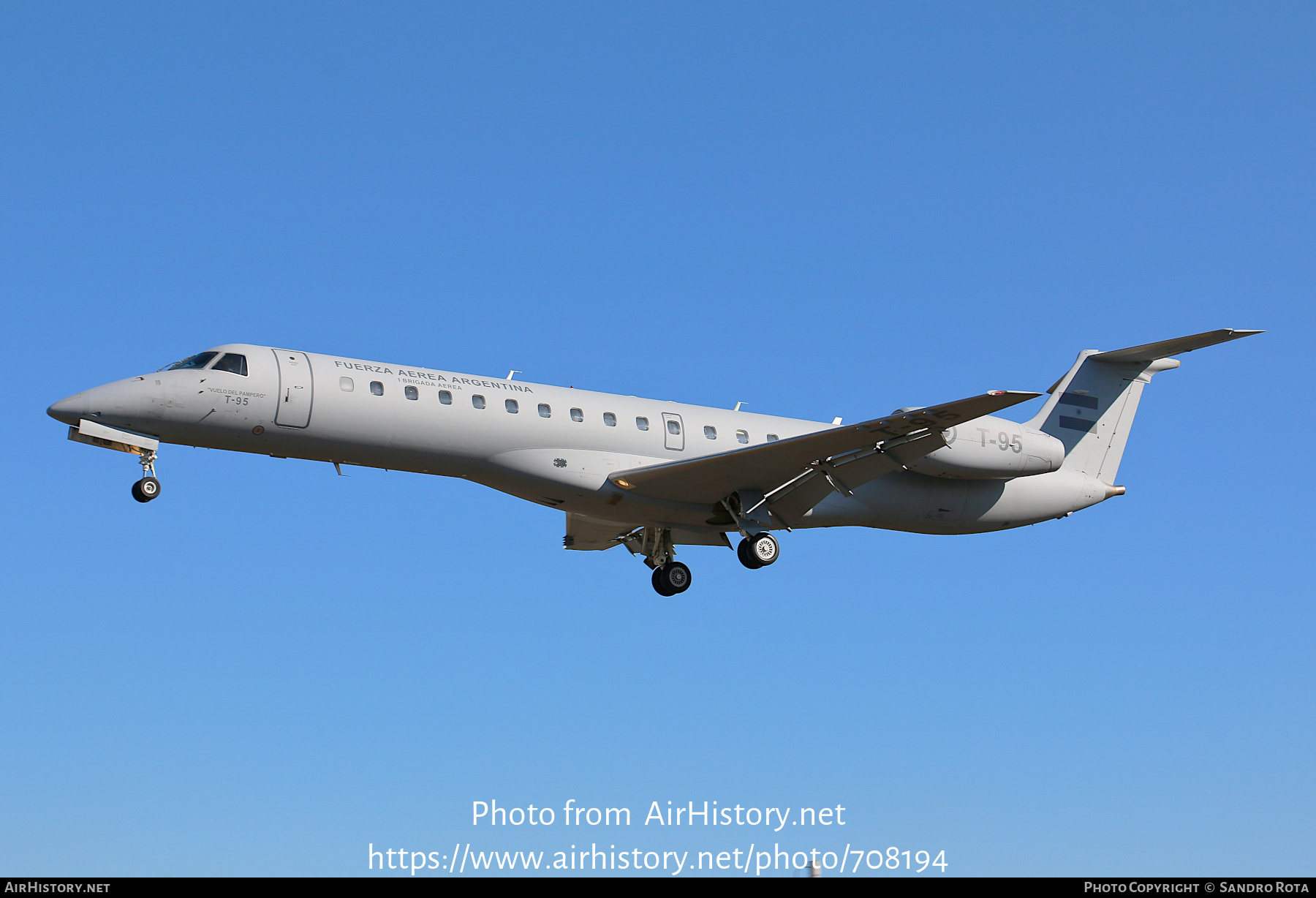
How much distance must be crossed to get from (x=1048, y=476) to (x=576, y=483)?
10.1 meters

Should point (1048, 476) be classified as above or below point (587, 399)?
above

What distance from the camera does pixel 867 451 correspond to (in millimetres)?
20844

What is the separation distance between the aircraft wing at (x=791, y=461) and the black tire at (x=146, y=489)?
6.96m

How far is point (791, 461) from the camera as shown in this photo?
68.1 feet

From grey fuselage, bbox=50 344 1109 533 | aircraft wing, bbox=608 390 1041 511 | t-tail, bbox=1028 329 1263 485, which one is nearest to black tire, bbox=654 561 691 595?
grey fuselage, bbox=50 344 1109 533

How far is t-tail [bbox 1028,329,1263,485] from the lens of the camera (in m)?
25.7

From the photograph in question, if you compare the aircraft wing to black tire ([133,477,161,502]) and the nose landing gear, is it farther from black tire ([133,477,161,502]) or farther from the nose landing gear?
black tire ([133,477,161,502])

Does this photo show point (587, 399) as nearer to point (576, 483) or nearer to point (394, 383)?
point (576, 483)

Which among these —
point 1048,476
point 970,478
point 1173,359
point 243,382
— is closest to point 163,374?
point 243,382

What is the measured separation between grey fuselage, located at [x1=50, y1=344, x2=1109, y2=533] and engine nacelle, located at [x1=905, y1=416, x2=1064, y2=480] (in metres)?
0.03

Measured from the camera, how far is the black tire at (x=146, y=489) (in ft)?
61.0

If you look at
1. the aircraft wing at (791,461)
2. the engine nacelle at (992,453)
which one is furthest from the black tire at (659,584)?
the engine nacelle at (992,453)
